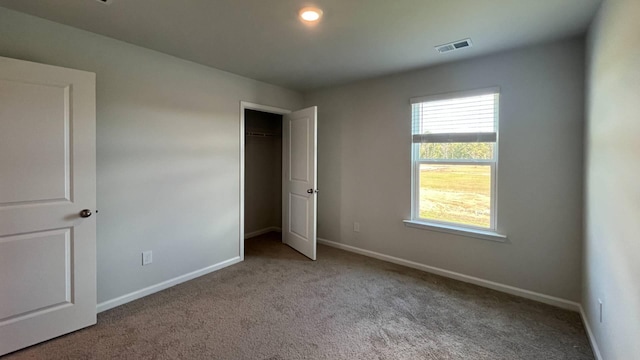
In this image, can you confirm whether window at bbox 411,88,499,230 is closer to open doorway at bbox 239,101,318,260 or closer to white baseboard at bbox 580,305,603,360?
white baseboard at bbox 580,305,603,360

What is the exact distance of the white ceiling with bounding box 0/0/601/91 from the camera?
1.94 meters

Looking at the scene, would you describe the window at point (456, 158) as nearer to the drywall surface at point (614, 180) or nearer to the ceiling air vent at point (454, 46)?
the ceiling air vent at point (454, 46)

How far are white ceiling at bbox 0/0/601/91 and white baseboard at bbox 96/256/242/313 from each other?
2.32m

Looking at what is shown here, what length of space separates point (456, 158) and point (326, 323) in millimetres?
2182

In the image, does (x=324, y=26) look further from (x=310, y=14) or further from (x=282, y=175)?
(x=282, y=175)

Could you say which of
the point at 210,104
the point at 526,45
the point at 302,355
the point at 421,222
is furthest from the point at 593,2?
the point at 210,104

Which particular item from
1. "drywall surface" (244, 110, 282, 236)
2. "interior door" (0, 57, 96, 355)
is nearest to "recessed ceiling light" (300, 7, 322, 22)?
"interior door" (0, 57, 96, 355)

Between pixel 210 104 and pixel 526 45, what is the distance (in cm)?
324

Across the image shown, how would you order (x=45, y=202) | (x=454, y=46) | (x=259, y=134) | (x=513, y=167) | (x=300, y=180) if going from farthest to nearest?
1. (x=259, y=134)
2. (x=300, y=180)
3. (x=513, y=167)
4. (x=454, y=46)
5. (x=45, y=202)

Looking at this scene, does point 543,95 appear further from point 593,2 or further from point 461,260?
point 461,260

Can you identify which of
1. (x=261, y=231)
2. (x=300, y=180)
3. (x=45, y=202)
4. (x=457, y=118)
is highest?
(x=457, y=118)

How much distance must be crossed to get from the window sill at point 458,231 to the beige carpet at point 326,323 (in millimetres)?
531

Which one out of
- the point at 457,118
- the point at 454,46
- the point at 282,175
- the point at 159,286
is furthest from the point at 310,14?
the point at 159,286

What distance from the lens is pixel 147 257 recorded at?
274 centimetres
